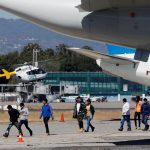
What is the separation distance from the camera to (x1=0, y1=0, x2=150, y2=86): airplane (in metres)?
18.2

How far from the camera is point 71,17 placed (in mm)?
18688

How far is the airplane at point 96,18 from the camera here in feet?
59.9

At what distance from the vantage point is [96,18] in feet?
60.6

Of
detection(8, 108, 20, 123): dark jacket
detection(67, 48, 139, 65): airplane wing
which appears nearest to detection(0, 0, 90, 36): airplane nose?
detection(8, 108, 20, 123): dark jacket

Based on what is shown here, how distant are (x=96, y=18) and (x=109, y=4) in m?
0.59

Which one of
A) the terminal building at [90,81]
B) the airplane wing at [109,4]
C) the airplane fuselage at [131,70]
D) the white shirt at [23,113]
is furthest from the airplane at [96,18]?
the terminal building at [90,81]

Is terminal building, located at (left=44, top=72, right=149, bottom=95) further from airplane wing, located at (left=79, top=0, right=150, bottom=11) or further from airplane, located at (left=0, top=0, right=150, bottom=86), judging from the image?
airplane wing, located at (left=79, top=0, right=150, bottom=11)

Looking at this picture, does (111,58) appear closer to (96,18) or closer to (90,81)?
(96,18)

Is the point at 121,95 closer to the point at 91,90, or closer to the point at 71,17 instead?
the point at 91,90

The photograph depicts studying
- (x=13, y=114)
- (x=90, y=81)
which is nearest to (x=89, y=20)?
(x=13, y=114)

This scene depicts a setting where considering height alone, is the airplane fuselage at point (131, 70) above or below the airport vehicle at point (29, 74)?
below

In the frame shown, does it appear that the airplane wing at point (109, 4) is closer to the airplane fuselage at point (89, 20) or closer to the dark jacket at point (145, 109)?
the airplane fuselage at point (89, 20)

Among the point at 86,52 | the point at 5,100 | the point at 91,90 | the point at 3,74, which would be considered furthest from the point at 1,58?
the point at 86,52

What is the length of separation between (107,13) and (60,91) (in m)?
60.9
